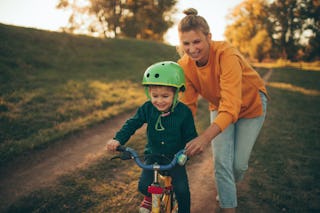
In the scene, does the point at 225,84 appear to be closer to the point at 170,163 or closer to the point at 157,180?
the point at 170,163

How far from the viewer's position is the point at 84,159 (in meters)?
5.89

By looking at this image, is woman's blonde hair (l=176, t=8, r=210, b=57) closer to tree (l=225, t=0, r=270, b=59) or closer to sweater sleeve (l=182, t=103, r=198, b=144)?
sweater sleeve (l=182, t=103, r=198, b=144)

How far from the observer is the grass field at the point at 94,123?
4.46m

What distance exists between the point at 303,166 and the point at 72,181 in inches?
199

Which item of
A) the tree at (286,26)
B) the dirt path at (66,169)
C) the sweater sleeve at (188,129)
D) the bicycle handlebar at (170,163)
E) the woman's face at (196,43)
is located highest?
the tree at (286,26)

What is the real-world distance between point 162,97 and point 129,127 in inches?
22.7

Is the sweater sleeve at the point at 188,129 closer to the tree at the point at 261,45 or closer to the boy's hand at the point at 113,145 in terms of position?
the boy's hand at the point at 113,145

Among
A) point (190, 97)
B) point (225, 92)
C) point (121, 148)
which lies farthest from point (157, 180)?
point (190, 97)

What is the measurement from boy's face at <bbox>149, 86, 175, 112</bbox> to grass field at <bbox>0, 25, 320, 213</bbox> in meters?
1.49

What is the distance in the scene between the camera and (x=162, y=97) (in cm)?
298

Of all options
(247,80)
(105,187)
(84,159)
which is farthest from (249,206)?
(84,159)

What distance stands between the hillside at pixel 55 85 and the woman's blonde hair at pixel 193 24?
1200 millimetres

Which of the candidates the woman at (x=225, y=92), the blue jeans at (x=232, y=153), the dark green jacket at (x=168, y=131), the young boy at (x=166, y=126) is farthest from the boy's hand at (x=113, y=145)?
the blue jeans at (x=232, y=153)

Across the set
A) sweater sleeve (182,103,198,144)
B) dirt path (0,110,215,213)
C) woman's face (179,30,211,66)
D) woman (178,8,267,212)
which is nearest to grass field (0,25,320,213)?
dirt path (0,110,215,213)
